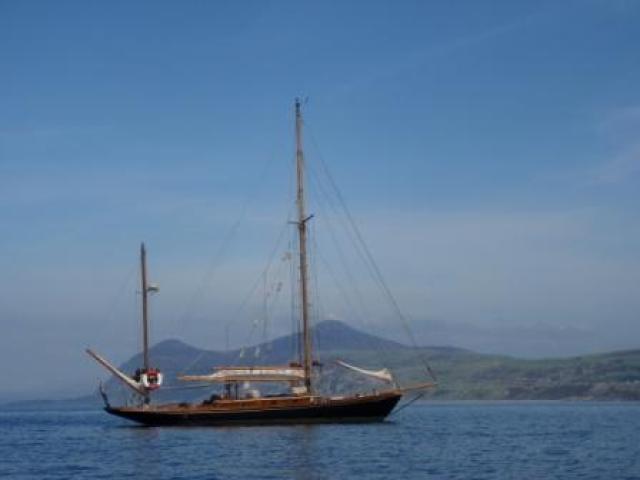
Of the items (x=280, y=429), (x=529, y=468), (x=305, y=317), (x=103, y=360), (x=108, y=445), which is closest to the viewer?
(x=529, y=468)

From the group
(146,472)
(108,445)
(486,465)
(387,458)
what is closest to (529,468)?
(486,465)

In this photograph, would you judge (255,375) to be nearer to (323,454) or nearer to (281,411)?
(281,411)

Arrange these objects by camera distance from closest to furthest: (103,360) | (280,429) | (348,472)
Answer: (348,472), (280,429), (103,360)

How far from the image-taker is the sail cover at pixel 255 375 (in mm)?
102938

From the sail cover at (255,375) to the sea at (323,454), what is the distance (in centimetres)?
539

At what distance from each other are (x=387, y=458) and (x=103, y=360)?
176ft

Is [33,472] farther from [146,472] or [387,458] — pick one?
[387,458]

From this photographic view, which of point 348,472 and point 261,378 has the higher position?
point 261,378

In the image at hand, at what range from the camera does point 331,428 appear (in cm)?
9862

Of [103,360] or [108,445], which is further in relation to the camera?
[103,360]

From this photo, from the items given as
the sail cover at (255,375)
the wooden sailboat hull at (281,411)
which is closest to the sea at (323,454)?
the wooden sailboat hull at (281,411)

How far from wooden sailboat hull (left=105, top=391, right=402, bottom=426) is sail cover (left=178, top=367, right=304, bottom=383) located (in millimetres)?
3737

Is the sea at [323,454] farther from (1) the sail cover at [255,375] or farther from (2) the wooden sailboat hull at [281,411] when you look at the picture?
(1) the sail cover at [255,375]

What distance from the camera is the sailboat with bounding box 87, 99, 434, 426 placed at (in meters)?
98.3
